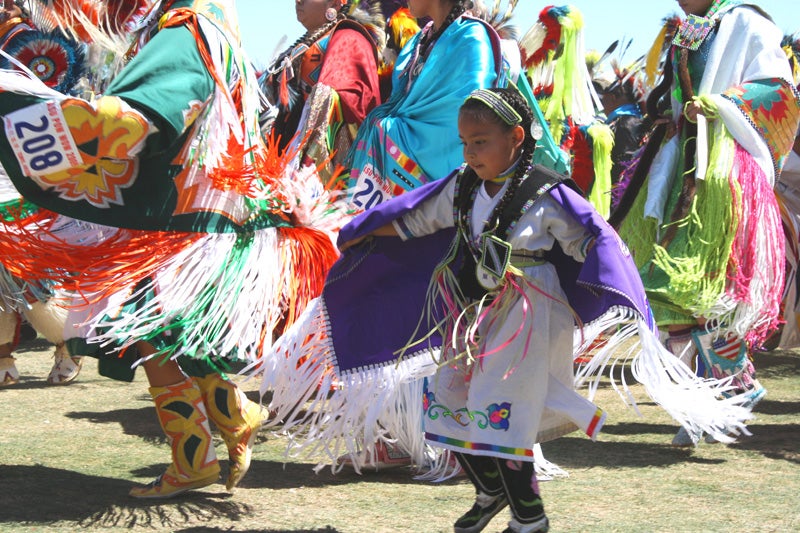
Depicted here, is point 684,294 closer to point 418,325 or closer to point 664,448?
point 664,448

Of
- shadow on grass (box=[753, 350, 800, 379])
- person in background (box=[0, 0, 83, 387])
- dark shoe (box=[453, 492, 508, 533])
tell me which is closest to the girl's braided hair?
dark shoe (box=[453, 492, 508, 533])

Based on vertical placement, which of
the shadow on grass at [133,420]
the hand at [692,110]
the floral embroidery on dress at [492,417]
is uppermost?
the hand at [692,110]

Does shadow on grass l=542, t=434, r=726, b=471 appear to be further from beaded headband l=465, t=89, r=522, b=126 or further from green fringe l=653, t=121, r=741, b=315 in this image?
beaded headband l=465, t=89, r=522, b=126

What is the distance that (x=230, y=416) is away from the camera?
140 inches

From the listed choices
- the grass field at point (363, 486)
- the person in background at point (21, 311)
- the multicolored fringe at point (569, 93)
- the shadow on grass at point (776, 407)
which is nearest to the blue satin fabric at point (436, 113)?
the grass field at point (363, 486)

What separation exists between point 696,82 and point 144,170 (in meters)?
2.50

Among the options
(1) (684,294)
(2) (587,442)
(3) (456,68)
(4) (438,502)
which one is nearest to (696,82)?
(1) (684,294)

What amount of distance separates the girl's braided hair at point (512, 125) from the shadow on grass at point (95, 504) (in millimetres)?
1297

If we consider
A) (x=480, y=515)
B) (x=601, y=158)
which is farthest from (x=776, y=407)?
(x=480, y=515)

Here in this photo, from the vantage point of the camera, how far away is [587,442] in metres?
4.50

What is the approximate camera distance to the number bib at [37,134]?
2.96 meters

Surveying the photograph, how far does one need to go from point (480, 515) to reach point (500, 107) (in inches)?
43.5

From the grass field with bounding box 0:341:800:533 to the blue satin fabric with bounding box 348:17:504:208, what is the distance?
1.09 meters

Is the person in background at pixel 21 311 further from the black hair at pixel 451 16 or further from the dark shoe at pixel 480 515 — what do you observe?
the dark shoe at pixel 480 515
